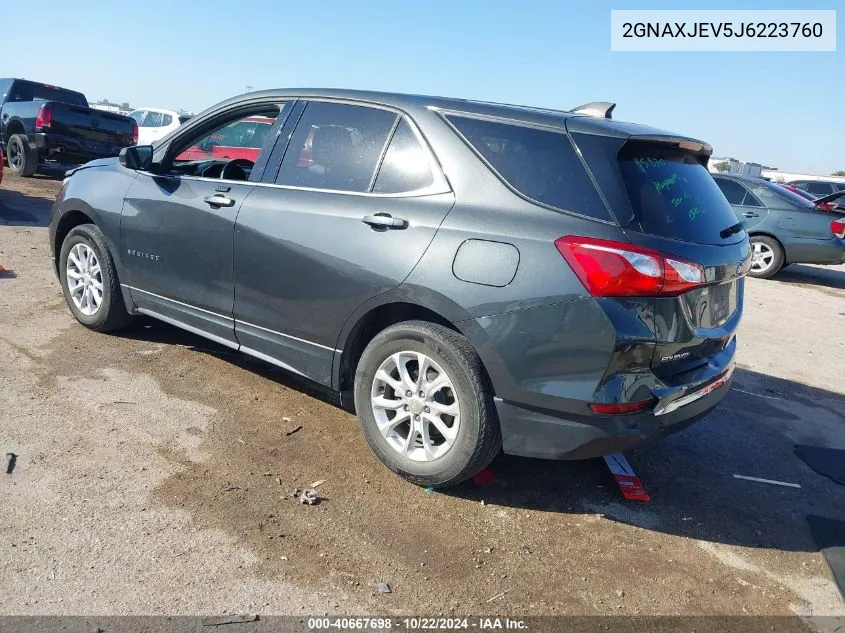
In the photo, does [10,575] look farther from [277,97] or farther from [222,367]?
[277,97]

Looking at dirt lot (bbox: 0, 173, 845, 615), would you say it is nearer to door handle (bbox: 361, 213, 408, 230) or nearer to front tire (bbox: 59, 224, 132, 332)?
front tire (bbox: 59, 224, 132, 332)

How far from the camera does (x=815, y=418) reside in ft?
16.4

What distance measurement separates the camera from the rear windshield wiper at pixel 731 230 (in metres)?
3.33

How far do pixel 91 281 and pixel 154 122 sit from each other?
49.9ft

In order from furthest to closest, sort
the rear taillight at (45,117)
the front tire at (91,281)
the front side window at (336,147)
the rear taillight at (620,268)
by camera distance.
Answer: the rear taillight at (45,117) → the front tire at (91,281) → the front side window at (336,147) → the rear taillight at (620,268)

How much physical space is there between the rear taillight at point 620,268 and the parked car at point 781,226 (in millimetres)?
9007

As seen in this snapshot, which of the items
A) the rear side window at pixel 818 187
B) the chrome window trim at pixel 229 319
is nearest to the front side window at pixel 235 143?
the chrome window trim at pixel 229 319

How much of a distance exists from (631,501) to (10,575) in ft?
9.10

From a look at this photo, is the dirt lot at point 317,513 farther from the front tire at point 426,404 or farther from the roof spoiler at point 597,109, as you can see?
the roof spoiler at point 597,109

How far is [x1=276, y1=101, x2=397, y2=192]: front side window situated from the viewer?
11.9 feet

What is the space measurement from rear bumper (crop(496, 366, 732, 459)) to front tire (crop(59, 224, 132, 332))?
10.4ft

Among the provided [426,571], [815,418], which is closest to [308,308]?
[426,571]

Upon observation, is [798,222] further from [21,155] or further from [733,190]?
[21,155]

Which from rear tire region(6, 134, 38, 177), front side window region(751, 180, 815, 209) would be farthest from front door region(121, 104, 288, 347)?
rear tire region(6, 134, 38, 177)
